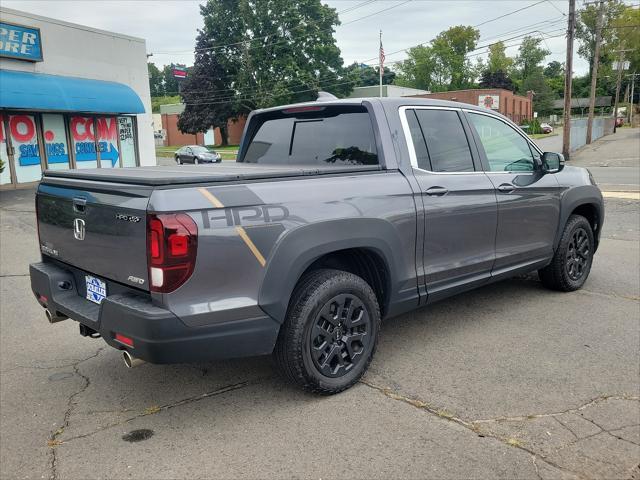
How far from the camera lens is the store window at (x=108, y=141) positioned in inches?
770

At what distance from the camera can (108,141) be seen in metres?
19.9

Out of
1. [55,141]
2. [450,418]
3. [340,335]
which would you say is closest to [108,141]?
[55,141]

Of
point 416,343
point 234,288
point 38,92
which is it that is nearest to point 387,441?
point 234,288

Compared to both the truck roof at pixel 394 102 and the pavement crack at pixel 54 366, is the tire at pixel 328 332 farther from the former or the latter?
the pavement crack at pixel 54 366

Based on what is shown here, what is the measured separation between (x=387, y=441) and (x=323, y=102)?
258 centimetres

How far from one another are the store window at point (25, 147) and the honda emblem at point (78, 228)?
15502mm

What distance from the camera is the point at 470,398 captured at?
340cm

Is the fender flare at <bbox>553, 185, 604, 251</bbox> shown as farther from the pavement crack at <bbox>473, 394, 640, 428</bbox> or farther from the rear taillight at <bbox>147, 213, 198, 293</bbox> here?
the rear taillight at <bbox>147, 213, 198, 293</bbox>

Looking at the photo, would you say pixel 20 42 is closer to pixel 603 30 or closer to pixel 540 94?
pixel 603 30

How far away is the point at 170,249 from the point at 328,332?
118 centimetres

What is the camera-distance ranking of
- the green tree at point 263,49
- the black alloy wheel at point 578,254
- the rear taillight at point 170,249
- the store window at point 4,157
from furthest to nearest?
the green tree at point 263,49 < the store window at point 4,157 < the black alloy wheel at point 578,254 < the rear taillight at point 170,249

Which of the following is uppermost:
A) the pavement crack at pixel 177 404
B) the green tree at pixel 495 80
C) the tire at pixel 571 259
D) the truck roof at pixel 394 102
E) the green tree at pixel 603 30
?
the green tree at pixel 603 30

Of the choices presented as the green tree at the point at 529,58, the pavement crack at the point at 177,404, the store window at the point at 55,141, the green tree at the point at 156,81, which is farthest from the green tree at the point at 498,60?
the pavement crack at the point at 177,404

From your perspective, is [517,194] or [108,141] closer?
[517,194]
